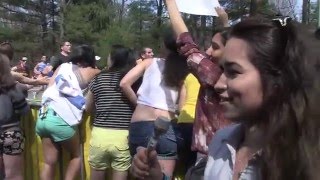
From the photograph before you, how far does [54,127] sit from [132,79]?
1025 mm

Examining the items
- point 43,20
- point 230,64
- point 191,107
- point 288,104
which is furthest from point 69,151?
point 43,20

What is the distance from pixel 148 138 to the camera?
14.7 feet

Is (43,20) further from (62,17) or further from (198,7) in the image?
(198,7)

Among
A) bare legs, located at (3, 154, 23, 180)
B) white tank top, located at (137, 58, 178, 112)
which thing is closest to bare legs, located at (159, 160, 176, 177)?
white tank top, located at (137, 58, 178, 112)

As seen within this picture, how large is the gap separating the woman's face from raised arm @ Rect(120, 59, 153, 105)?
132 inches

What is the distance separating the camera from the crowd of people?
1869 millimetres

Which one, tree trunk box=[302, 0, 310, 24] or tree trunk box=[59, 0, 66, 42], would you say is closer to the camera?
tree trunk box=[302, 0, 310, 24]

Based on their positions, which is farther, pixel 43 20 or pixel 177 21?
pixel 43 20

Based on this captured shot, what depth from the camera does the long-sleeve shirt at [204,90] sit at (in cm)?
370

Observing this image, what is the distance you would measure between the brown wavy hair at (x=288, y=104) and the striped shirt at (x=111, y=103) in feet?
12.1

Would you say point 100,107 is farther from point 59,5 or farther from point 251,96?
point 59,5

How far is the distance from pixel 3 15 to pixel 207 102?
159ft

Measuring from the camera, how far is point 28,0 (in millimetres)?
49281

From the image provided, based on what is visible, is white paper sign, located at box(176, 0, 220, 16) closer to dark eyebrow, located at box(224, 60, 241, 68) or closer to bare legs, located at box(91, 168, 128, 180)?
dark eyebrow, located at box(224, 60, 241, 68)
